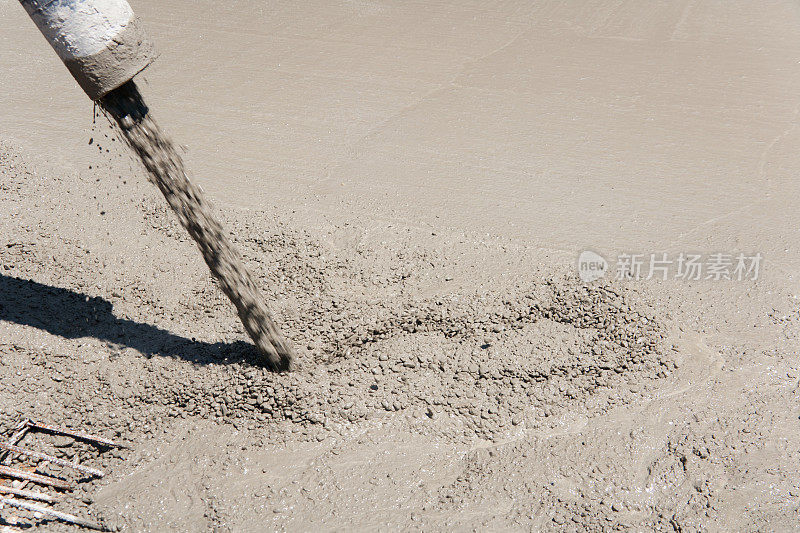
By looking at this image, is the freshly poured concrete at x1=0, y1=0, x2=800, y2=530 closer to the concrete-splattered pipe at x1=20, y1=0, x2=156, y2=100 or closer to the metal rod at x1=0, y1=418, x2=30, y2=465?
the metal rod at x1=0, y1=418, x2=30, y2=465

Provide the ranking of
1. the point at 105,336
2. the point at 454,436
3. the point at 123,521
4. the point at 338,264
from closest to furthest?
1. the point at 123,521
2. the point at 454,436
3. the point at 105,336
4. the point at 338,264

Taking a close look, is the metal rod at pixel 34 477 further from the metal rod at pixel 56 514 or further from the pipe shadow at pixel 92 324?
the pipe shadow at pixel 92 324

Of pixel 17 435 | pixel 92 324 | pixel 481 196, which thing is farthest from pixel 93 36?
pixel 481 196

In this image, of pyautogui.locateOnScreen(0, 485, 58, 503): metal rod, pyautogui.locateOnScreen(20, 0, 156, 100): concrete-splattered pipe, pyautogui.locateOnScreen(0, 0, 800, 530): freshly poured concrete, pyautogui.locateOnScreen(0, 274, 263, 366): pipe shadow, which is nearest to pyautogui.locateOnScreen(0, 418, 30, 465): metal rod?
pyautogui.locateOnScreen(0, 485, 58, 503): metal rod

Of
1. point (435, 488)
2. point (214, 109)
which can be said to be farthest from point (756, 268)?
point (214, 109)

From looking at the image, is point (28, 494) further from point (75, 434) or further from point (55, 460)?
point (75, 434)

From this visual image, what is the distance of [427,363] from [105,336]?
1501 millimetres

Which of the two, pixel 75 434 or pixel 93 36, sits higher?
pixel 93 36

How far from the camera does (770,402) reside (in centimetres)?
281

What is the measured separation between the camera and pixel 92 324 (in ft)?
10.4

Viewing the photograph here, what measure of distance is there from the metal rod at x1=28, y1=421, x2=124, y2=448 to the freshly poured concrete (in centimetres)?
13

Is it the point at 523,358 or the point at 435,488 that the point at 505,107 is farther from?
the point at 435,488

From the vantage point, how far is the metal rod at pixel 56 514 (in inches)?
92.7

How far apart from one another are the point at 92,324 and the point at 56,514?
104 cm
